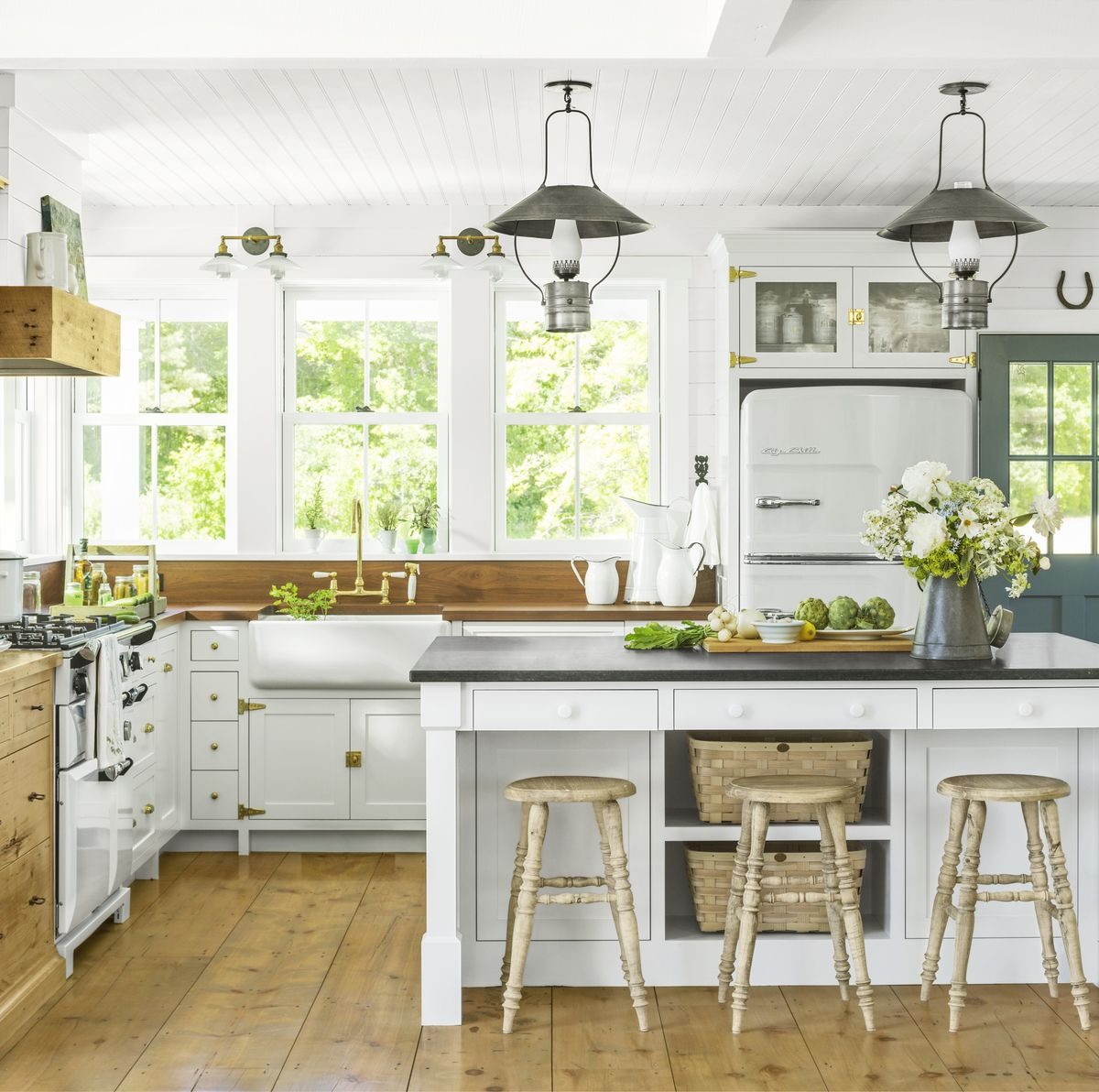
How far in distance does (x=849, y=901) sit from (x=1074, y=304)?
3397mm

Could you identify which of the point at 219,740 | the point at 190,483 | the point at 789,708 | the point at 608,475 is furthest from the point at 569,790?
the point at 190,483

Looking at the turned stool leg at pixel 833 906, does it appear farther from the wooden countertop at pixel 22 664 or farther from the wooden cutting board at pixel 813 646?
the wooden countertop at pixel 22 664

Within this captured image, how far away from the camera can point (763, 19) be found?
3131 mm

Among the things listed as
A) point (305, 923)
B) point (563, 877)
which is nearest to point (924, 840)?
point (563, 877)

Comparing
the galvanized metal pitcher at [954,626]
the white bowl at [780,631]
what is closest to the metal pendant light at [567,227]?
the white bowl at [780,631]

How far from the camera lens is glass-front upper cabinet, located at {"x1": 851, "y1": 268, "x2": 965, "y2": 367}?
16.8ft

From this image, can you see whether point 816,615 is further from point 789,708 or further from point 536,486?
point 536,486

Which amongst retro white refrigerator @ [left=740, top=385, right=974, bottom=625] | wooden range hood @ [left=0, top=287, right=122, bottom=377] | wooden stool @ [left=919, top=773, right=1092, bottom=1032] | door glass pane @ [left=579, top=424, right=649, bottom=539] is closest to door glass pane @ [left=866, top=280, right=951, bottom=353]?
retro white refrigerator @ [left=740, top=385, right=974, bottom=625]

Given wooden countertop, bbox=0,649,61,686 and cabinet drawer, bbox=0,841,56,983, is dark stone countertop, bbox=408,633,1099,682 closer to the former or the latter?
wooden countertop, bbox=0,649,61,686

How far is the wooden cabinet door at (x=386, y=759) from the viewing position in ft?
16.0

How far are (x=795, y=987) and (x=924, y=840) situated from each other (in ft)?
1.82

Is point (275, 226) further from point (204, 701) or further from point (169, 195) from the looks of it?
point (204, 701)

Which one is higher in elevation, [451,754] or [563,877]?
[451,754]

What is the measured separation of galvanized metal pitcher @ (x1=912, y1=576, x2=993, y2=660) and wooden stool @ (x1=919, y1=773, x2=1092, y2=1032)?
1.13 ft
